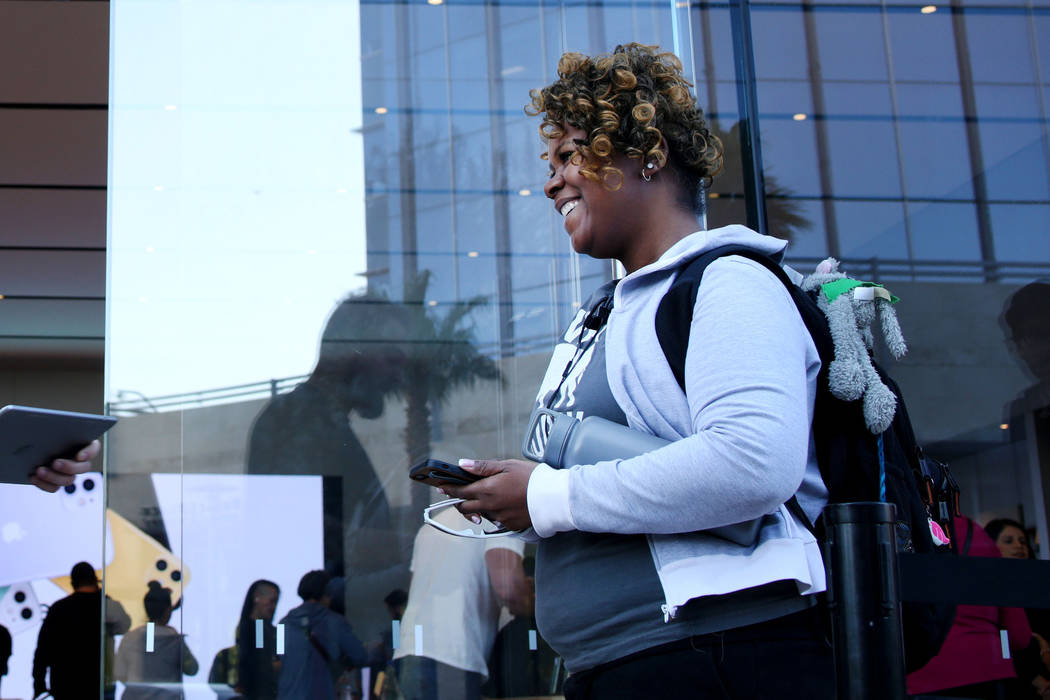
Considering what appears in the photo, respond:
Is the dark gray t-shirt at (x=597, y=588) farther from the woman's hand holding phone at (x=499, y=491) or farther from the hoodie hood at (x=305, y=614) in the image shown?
the hoodie hood at (x=305, y=614)

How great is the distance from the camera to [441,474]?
1343 millimetres

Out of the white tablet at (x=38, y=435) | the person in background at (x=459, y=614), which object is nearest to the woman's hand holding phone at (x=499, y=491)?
the white tablet at (x=38, y=435)

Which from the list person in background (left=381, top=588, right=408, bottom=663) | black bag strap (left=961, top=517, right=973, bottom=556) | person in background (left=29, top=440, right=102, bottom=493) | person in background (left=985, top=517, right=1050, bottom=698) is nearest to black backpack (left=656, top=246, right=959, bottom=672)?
person in background (left=29, top=440, right=102, bottom=493)

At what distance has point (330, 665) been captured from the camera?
3828 mm

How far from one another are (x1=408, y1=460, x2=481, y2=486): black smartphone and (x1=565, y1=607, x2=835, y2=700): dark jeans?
0.98 ft

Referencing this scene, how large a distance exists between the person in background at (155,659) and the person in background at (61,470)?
1582mm

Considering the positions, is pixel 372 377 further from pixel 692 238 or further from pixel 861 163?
pixel 692 238

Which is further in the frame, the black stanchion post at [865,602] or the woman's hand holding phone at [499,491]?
the woman's hand holding phone at [499,491]

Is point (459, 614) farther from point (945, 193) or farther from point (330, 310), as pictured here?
point (945, 193)

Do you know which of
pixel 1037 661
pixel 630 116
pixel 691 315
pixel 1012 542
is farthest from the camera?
pixel 1037 661

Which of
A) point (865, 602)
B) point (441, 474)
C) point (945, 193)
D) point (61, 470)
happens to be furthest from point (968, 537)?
point (61, 470)

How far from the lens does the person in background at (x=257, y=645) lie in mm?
3807

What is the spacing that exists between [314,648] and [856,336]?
2.89 meters

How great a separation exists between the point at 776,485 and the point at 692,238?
1.33ft
